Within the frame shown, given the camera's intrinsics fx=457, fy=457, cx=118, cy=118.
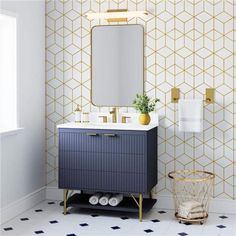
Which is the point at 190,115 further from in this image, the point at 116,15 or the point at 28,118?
the point at 28,118

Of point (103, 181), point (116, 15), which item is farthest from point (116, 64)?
point (103, 181)

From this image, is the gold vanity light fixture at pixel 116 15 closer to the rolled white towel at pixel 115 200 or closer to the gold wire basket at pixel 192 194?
the gold wire basket at pixel 192 194

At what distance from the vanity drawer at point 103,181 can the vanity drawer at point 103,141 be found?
0.74 ft

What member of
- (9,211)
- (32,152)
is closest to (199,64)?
(32,152)

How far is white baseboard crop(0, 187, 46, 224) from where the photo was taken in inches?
169

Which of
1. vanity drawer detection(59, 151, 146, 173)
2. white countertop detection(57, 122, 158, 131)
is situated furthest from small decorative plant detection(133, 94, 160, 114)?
vanity drawer detection(59, 151, 146, 173)

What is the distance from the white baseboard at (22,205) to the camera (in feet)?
14.1

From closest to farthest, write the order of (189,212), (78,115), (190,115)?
(189,212)
(190,115)
(78,115)

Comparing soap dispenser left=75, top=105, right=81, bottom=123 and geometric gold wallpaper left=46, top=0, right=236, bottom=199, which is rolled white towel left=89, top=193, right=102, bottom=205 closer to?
geometric gold wallpaper left=46, top=0, right=236, bottom=199

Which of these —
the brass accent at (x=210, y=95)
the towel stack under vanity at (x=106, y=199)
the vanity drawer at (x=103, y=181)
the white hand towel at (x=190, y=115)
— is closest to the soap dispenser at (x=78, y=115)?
the vanity drawer at (x=103, y=181)

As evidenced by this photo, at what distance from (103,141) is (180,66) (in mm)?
1118

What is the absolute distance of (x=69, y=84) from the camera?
4.98 m

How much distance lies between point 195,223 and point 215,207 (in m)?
0.45

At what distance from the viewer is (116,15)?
466 cm
